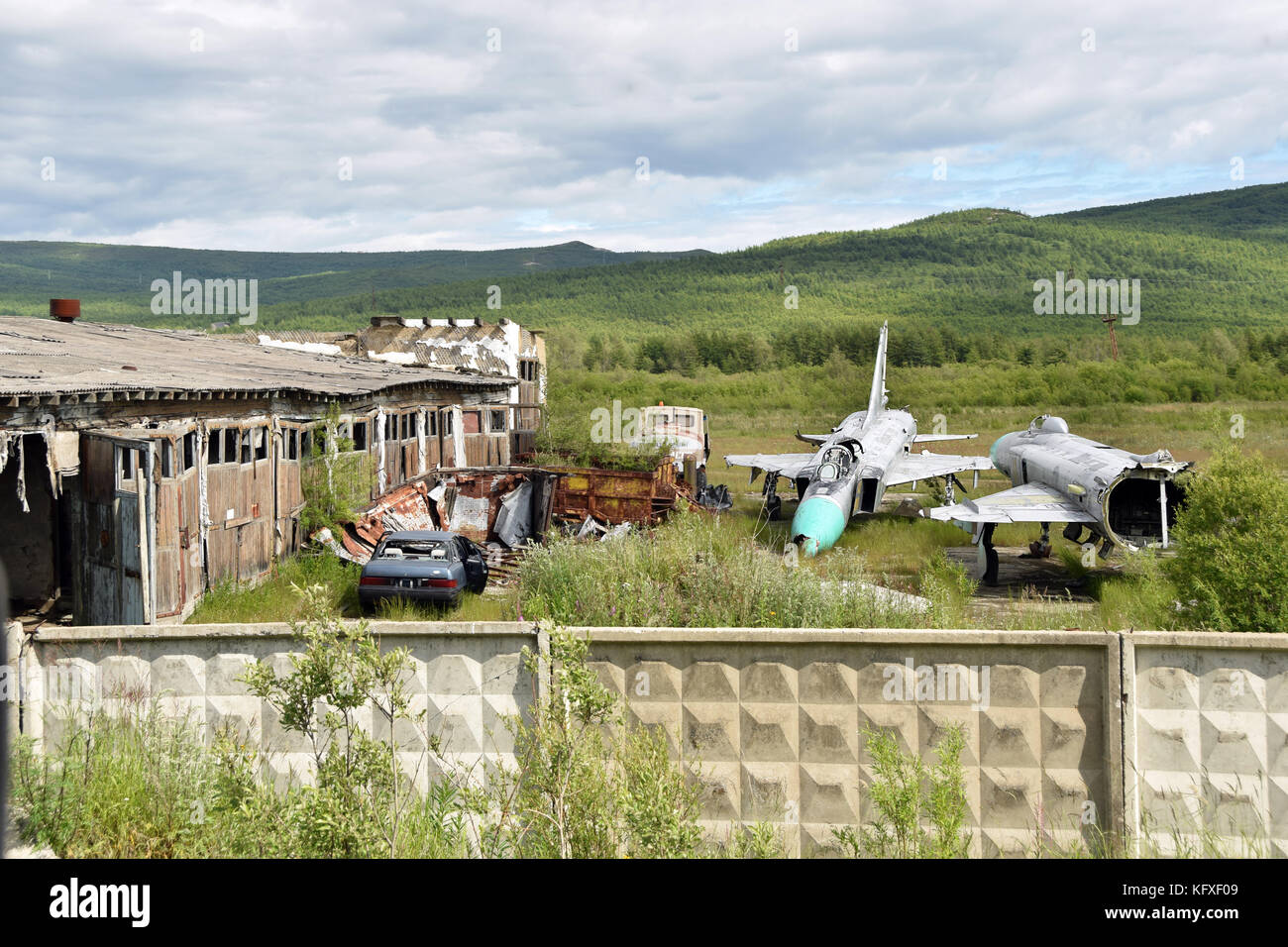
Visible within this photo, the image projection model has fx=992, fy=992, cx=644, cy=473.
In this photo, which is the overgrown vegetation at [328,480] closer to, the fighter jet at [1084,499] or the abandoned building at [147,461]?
the abandoned building at [147,461]

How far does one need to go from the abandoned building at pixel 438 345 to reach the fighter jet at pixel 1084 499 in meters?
17.4

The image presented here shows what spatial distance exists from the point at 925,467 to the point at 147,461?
17731mm

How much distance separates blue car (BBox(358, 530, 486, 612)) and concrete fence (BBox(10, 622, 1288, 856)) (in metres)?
6.29

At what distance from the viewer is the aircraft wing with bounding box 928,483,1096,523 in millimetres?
16984

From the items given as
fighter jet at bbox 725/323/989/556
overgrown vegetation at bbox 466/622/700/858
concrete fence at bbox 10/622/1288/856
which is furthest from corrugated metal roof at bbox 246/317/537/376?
overgrown vegetation at bbox 466/622/700/858

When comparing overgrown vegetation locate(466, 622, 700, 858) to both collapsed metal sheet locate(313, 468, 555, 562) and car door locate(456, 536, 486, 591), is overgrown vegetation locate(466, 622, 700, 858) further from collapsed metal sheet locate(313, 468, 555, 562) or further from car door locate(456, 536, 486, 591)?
collapsed metal sheet locate(313, 468, 555, 562)

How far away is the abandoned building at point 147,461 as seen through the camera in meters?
11.9

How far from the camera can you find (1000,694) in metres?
6.96

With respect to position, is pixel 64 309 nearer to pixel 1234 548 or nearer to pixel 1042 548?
pixel 1042 548

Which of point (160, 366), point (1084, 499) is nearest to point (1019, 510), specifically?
point (1084, 499)

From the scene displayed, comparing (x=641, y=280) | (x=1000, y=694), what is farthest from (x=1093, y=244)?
(x=1000, y=694)

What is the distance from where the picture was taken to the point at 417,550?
47.8ft

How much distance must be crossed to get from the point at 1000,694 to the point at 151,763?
232 inches

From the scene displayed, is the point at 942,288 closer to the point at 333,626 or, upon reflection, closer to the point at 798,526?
the point at 798,526
